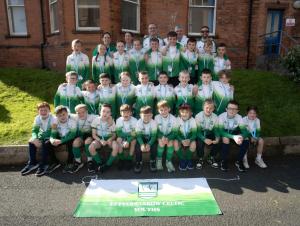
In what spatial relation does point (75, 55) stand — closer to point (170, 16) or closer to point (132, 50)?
point (132, 50)

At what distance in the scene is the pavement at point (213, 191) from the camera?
4.18 meters

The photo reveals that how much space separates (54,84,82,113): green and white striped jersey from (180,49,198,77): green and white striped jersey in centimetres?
261

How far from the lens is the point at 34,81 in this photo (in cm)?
1027

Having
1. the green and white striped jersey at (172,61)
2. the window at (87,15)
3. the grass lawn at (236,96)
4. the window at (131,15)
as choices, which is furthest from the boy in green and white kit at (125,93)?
the window at (131,15)

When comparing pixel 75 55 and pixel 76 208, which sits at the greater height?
pixel 75 55

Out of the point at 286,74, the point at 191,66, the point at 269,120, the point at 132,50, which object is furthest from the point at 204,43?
the point at 286,74

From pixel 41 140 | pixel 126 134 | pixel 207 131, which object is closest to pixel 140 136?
pixel 126 134

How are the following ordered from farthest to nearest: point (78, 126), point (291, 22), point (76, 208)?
point (291, 22) < point (78, 126) < point (76, 208)

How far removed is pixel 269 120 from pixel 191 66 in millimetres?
2444

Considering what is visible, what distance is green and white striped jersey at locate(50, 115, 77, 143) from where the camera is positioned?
595cm

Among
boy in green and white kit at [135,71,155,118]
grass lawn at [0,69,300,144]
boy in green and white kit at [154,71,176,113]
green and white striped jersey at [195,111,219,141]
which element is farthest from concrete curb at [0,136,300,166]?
boy in green and white kit at [154,71,176,113]

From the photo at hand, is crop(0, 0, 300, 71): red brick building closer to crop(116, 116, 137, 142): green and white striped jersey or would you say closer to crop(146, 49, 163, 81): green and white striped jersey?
crop(146, 49, 163, 81): green and white striped jersey

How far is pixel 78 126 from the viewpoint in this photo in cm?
612

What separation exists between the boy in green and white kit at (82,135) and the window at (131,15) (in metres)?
6.64
